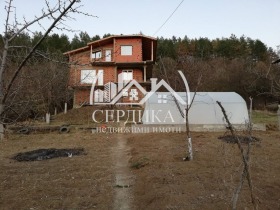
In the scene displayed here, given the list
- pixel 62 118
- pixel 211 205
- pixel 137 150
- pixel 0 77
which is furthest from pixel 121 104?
pixel 0 77

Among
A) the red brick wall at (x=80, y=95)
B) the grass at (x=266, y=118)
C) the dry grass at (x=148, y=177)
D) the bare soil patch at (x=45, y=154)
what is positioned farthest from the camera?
the red brick wall at (x=80, y=95)

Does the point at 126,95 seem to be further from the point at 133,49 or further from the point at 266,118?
the point at 266,118

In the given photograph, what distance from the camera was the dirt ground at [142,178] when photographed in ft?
21.5

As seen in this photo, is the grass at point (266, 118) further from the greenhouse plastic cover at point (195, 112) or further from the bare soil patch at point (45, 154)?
the bare soil patch at point (45, 154)

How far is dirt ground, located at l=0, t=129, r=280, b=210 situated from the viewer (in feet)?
21.5

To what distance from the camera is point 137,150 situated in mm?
12078

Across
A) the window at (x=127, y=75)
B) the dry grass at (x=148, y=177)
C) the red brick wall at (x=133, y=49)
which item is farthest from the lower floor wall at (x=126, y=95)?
the dry grass at (x=148, y=177)

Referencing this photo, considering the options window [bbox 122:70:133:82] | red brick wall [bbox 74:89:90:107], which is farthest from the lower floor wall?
window [bbox 122:70:133:82]

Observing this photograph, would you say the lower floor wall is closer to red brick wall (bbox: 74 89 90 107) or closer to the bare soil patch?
red brick wall (bbox: 74 89 90 107)

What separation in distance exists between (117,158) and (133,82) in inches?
689

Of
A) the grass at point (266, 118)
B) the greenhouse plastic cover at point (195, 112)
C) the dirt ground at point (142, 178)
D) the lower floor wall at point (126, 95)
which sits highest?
the lower floor wall at point (126, 95)

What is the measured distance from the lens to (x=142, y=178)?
8289mm

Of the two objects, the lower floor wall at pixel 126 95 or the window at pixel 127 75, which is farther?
the window at pixel 127 75

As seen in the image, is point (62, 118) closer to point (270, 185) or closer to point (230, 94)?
point (230, 94)
